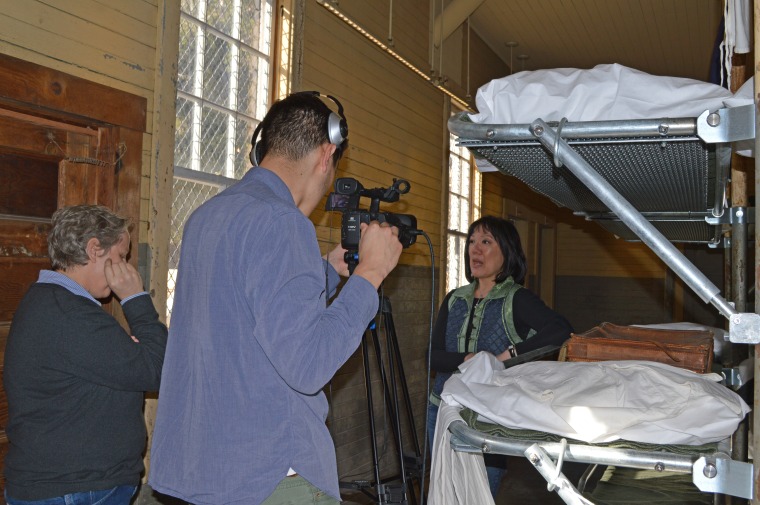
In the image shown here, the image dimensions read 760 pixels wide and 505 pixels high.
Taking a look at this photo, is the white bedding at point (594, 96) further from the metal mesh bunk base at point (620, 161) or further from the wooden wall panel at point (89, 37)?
the wooden wall panel at point (89, 37)

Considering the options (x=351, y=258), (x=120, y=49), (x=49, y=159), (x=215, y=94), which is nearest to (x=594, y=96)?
(x=351, y=258)

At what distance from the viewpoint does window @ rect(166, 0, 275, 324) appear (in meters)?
3.72

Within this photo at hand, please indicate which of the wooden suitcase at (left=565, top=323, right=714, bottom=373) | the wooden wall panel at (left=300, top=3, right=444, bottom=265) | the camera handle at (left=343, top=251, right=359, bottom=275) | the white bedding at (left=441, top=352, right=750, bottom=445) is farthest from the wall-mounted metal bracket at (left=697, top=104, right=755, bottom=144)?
the wooden wall panel at (left=300, top=3, right=444, bottom=265)

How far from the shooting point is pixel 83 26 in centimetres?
297

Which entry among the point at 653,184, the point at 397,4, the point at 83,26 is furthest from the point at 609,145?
the point at 397,4

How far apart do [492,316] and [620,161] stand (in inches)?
71.4

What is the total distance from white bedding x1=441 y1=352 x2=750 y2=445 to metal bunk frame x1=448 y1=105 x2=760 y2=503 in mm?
48

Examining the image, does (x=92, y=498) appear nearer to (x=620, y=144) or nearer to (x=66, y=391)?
(x=66, y=391)

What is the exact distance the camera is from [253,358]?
5.10ft

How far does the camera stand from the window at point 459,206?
26.3ft

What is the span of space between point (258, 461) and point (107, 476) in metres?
1.00

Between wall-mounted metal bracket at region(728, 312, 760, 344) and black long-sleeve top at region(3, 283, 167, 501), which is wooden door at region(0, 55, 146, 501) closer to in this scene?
black long-sleeve top at region(3, 283, 167, 501)

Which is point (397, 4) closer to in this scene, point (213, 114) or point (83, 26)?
point (213, 114)

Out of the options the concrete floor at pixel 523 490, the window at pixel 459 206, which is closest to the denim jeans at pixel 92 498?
the concrete floor at pixel 523 490
